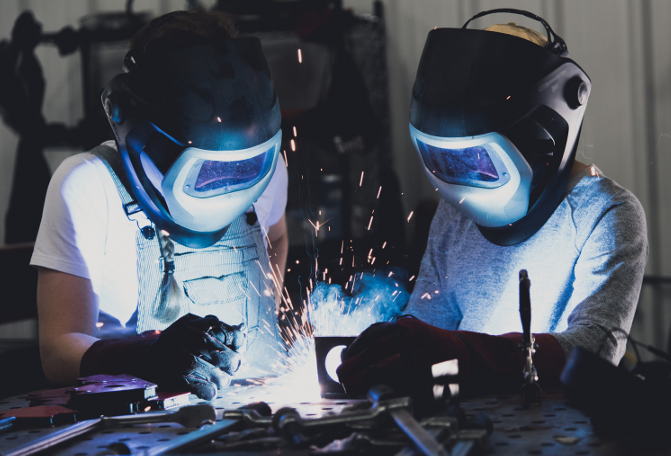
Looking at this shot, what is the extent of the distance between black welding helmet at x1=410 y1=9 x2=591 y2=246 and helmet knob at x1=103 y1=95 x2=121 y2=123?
0.66 m

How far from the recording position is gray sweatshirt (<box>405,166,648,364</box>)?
3.86 feet

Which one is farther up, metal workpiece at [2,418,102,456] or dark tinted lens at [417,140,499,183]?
dark tinted lens at [417,140,499,183]

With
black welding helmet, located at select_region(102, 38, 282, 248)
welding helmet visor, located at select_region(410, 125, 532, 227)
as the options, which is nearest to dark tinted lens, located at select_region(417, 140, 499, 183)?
welding helmet visor, located at select_region(410, 125, 532, 227)

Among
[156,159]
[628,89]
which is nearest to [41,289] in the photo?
[156,159]

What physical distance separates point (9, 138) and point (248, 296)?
2569mm

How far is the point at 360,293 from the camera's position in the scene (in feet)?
4.98

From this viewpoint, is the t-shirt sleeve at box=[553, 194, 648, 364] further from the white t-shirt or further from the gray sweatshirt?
the white t-shirt

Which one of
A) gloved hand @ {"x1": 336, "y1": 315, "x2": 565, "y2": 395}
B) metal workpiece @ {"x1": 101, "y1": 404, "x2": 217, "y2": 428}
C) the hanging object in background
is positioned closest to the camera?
metal workpiece @ {"x1": 101, "y1": 404, "x2": 217, "y2": 428}

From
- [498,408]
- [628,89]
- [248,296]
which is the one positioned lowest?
[498,408]

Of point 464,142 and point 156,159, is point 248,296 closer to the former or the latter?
point 156,159

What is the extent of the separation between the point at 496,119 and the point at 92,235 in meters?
1.00

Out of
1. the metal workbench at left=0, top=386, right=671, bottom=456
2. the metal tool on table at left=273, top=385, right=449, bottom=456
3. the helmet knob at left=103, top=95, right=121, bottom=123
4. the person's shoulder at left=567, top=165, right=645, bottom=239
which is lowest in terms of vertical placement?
the metal workbench at left=0, top=386, right=671, bottom=456

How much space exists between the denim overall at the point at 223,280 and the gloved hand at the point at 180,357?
0.28 meters

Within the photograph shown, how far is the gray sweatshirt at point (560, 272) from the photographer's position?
118cm
